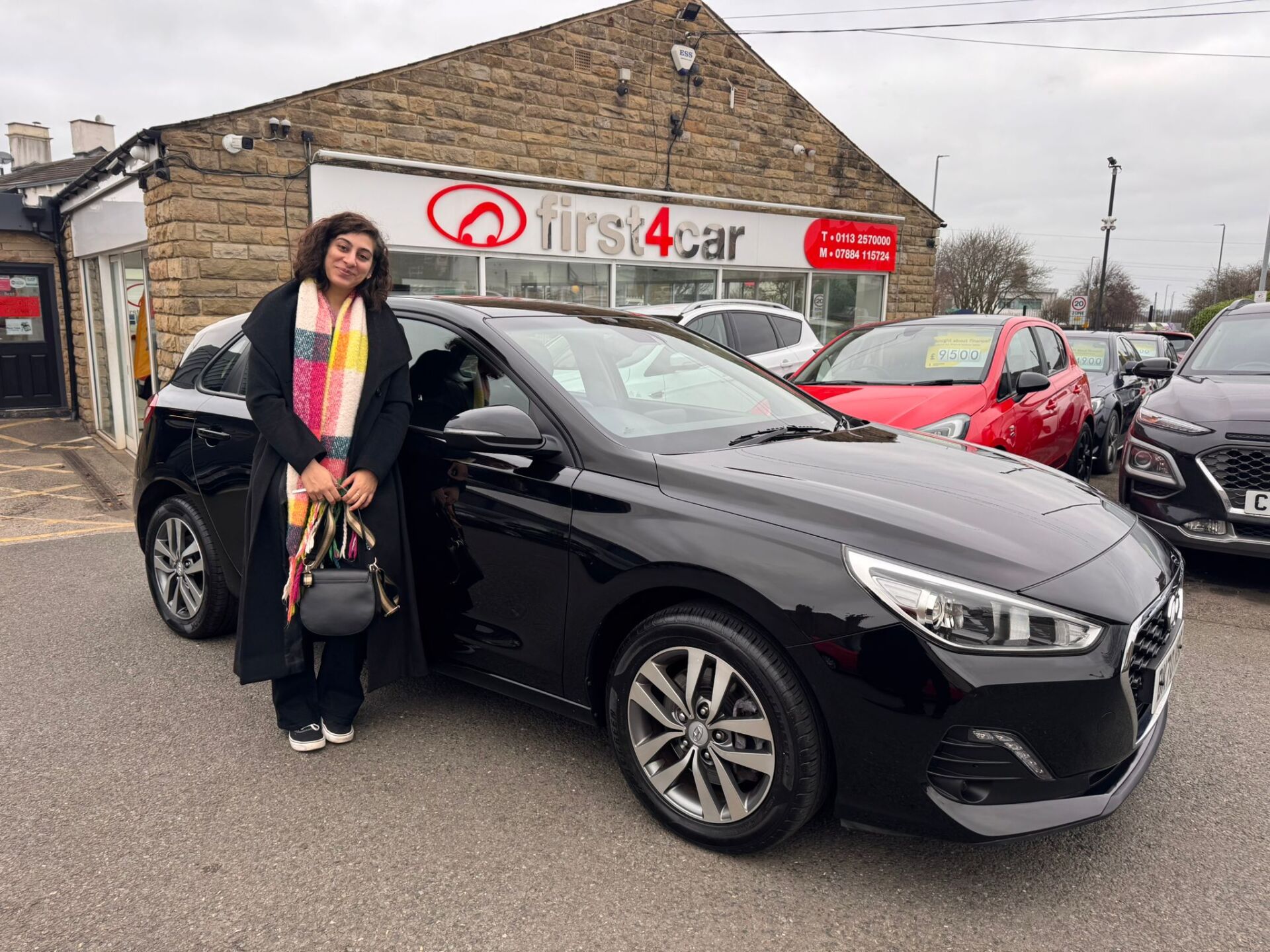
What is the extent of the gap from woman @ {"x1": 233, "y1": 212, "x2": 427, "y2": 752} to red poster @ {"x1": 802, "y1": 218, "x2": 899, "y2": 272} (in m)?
11.6

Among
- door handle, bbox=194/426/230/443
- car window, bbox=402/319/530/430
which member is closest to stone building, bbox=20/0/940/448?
door handle, bbox=194/426/230/443

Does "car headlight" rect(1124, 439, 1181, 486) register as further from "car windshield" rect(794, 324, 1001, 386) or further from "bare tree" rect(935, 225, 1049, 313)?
"bare tree" rect(935, 225, 1049, 313)

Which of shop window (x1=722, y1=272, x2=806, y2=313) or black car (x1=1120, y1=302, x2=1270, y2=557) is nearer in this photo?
black car (x1=1120, y1=302, x2=1270, y2=557)

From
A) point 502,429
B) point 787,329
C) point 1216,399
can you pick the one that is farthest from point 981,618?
point 787,329

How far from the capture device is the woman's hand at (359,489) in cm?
299

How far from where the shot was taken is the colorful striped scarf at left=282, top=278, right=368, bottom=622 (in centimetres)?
299

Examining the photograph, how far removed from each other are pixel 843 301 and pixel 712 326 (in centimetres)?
603

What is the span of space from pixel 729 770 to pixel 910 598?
0.74 meters

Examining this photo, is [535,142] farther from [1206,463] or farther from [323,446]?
[323,446]

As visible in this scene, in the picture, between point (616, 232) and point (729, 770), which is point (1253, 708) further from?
point (616, 232)

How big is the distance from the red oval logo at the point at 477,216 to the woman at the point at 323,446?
7.40m

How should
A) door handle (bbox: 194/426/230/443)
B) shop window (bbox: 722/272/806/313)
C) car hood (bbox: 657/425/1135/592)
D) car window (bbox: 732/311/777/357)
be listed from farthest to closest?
shop window (bbox: 722/272/806/313) → car window (bbox: 732/311/777/357) → door handle (bbox: 194/426/230/443) → car hood (bbox: 657/425/1135/592)

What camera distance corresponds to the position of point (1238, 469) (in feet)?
15.8

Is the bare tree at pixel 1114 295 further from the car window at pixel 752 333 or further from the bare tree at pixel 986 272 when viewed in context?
the car window at pixel 752 333
